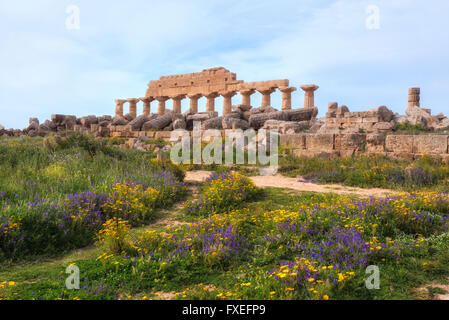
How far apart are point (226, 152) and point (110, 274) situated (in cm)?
1118

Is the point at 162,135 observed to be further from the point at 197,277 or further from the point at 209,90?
the point at 197,277

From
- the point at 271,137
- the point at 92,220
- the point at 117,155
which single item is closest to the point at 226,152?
the point at 271,137

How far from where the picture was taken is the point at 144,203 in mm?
7672

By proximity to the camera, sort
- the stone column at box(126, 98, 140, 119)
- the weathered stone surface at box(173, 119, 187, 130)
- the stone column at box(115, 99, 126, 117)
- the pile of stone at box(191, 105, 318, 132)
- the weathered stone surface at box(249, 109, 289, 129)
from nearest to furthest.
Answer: the pile of stone at box(191, 105, 318, 132)
the weathered stone surface at box(249, 109, 289, 129)
the weathered stone surface at box(173, 119, 187, 130)
the stone column at box(126, 98, 140, 119)
the stone column at box(115, 99, 126, 117)

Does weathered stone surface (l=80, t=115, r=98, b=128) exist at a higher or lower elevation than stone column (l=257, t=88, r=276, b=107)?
lower

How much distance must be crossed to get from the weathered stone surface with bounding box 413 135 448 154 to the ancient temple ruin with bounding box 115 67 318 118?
1547 cm

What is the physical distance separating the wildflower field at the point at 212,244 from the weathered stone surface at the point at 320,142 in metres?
6.83

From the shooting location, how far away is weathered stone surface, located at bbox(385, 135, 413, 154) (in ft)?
42.8

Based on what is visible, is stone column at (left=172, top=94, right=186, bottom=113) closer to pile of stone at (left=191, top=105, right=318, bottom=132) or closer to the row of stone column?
the row of stone column

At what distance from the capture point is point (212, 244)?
496 centimetres

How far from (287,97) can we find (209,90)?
8.35 m

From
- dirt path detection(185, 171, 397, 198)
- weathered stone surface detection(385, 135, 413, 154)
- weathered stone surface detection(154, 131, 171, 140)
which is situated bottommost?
dirt path detection(185, 171, 397, 198)

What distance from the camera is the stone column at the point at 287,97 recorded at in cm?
2864

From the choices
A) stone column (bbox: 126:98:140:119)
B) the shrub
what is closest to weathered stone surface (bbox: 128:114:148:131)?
stone column (bbox: 126:98:140:119)
